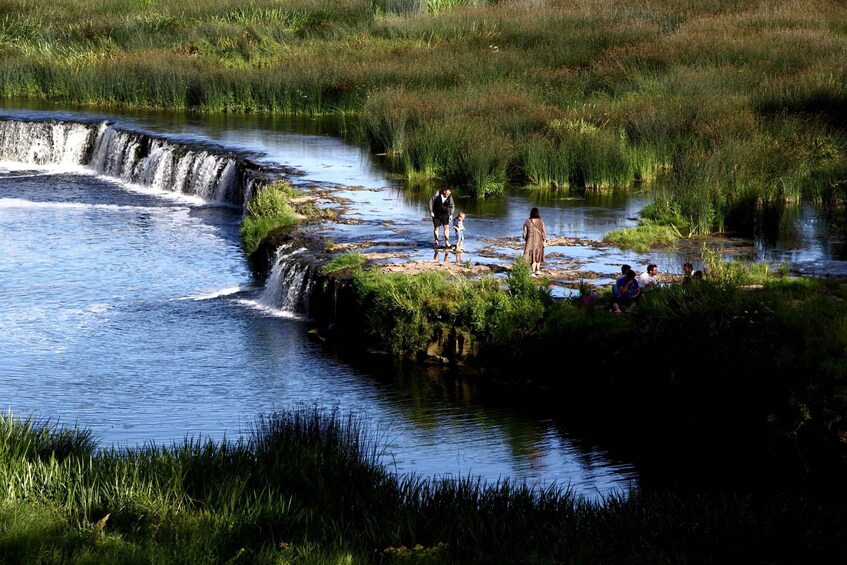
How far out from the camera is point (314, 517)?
38.2ft

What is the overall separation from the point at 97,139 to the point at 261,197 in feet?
46.7

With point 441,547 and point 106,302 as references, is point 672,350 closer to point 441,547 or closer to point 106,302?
point 441,547

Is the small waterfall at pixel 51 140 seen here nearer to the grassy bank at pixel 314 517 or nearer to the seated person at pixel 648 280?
the seated person at pixel 648 280

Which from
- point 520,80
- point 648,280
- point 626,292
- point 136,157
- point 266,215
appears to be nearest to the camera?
point 626,292

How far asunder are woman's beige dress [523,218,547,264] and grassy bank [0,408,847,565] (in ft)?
35.4

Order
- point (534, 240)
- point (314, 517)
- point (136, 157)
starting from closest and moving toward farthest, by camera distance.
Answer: point (314, 517), point (534, 240), point (136, 157)

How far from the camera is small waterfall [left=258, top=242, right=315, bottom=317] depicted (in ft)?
84.1

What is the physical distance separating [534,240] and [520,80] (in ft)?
75.9

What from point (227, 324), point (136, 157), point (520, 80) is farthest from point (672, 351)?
point (520, 80)

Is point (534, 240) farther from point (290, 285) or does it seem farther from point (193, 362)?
point (193, 362)

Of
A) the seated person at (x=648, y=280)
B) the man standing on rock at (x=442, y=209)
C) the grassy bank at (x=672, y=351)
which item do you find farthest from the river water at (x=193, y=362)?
the man standing on rock at (x=442, y=209)

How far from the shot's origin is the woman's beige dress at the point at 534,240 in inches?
927

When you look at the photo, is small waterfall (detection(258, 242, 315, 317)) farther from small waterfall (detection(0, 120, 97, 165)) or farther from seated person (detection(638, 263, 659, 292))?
small waterfall (detection(0, 120, 97, 165))

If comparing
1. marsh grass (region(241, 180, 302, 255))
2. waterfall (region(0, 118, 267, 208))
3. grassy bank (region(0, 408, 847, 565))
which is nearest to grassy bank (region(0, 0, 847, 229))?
waterfall (region(0, 118, 267, 208))
